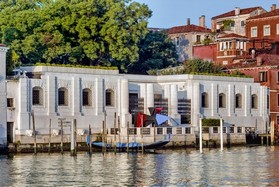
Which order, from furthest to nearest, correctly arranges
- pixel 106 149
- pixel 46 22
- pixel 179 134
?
1. pixel 46 22
2. pixel 179 134
3. pixel 106 149

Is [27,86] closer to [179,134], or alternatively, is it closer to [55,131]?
[55,131]

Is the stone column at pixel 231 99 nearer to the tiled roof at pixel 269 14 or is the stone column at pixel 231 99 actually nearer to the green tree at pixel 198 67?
the green tree at pixel 198 67

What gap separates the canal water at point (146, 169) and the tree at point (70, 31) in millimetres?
15827

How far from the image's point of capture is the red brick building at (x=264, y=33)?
104875 mm

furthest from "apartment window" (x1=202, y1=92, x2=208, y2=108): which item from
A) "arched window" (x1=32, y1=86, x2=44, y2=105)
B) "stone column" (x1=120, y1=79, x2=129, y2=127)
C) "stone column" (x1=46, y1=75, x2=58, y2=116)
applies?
"arched window" (x1=32, y1=86, x2=44, y2=105)

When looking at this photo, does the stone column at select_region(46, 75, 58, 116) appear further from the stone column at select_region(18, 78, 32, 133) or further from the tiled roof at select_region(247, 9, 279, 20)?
the tiled roof at select_region(247, 9, 279, 20)

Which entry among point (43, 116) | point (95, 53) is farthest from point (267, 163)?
point (95, 53)

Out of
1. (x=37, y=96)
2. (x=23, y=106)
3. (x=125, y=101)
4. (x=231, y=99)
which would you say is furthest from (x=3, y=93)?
(x=231, y=99)

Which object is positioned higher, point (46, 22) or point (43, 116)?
point (46, 22)

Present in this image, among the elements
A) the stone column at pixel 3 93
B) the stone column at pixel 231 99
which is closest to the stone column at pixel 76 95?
the stone column at pixel 3 93

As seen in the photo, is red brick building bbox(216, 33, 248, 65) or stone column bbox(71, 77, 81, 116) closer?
stone column bbox(71, 77, 81, 116)

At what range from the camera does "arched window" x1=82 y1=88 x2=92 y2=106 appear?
76.6 metres

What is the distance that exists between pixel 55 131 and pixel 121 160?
9.51m

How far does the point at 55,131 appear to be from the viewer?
71.9m
